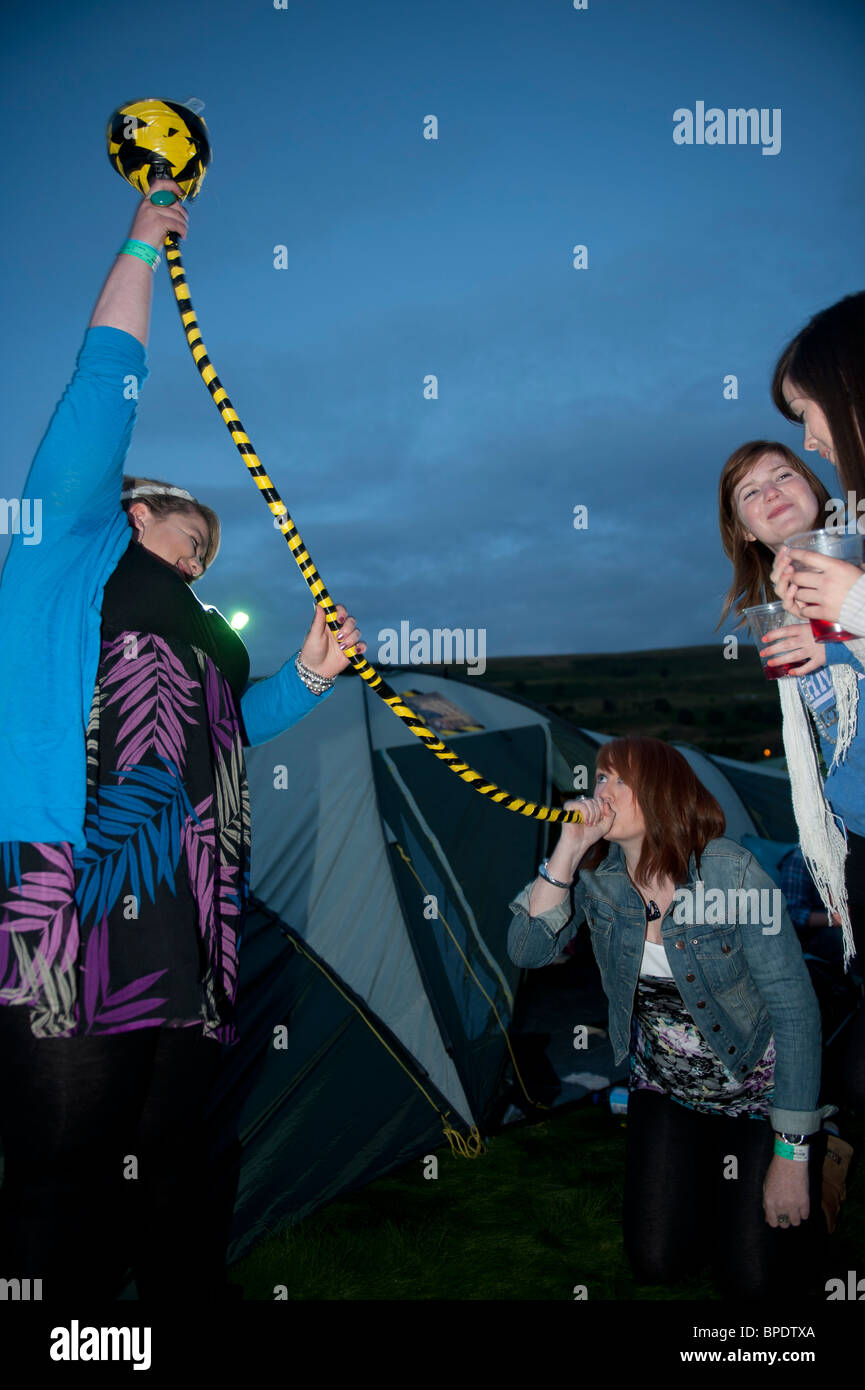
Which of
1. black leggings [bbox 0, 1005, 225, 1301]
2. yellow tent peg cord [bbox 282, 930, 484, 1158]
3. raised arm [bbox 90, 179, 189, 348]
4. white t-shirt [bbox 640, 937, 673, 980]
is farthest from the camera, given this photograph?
yellow tent peg cord [bbox 282, 930, 484, 1158]

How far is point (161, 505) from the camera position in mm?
2150


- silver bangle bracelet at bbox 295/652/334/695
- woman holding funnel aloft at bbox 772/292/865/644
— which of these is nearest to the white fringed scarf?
woman holding funnel aloft at bbox 772/292/865/644

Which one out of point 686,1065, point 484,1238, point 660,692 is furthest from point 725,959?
point 660,692

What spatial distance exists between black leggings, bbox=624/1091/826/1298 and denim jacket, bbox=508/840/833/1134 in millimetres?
280

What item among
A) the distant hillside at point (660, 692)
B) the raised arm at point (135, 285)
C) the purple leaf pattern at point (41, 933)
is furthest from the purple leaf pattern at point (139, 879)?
the distant hillside at point (660, 692)

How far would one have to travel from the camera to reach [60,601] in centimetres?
170

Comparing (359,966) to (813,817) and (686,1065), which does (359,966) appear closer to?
(686,1065)

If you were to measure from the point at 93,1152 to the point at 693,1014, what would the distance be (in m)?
1.92

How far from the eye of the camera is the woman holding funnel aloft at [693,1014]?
2668 millimetres

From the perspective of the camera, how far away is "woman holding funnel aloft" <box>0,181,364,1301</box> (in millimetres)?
1617

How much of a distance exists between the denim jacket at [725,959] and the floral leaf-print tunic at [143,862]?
4.15 feet

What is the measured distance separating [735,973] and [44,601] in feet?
7.73

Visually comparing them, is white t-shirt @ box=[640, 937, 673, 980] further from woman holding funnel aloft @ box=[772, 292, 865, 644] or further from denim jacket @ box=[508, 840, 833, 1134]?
woman holding funnel aloft @ box=[772, 292, 865, 644]

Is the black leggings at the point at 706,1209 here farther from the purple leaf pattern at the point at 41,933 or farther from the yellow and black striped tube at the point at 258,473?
the purple leaf pattern at the point at 41,933
